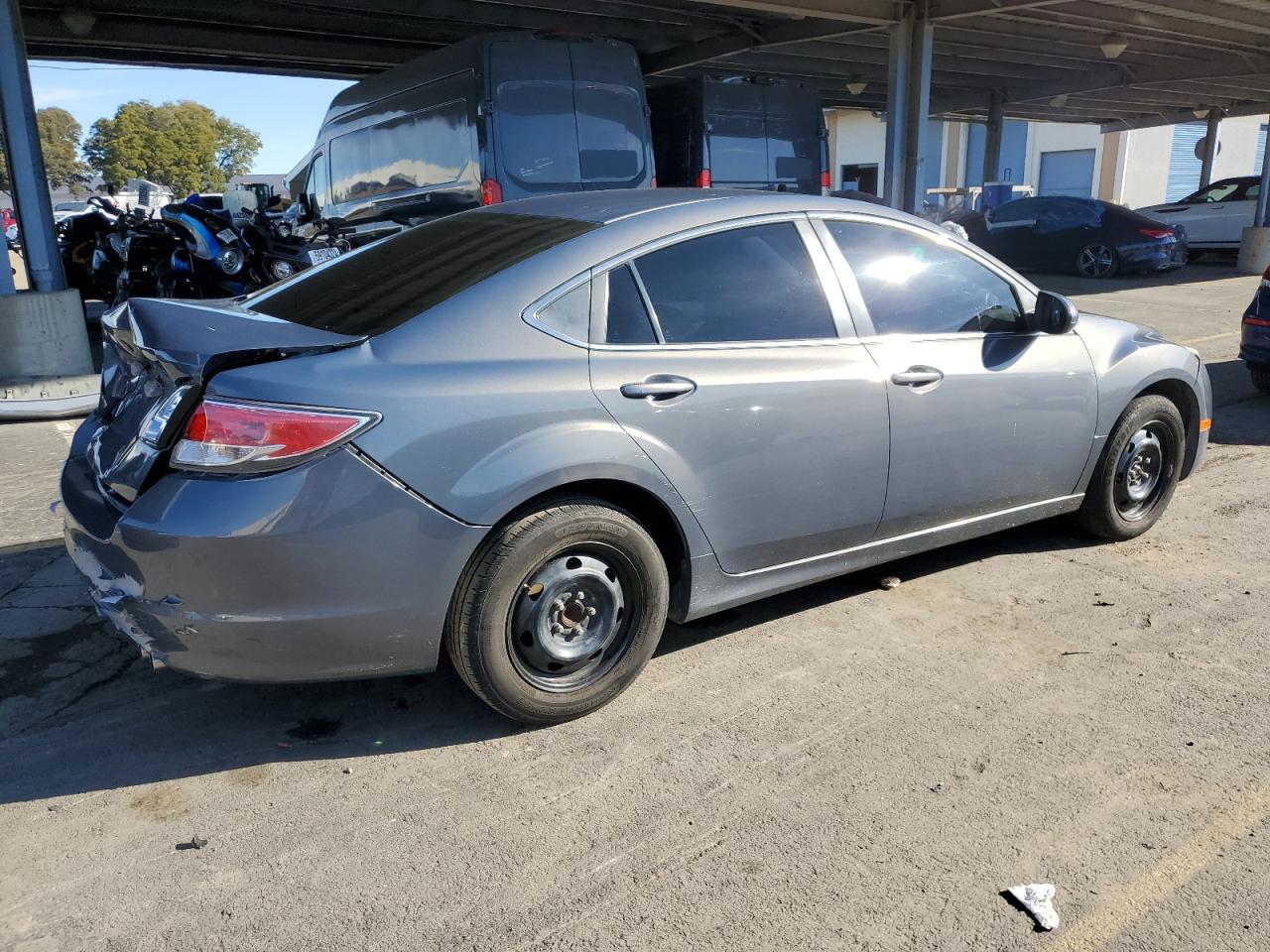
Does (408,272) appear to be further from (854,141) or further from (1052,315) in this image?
(854,141)

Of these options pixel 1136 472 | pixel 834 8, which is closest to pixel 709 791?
pixel 1136 472

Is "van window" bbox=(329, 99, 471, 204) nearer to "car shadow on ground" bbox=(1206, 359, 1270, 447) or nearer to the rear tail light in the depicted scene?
"car shadow on ground" bbox=(1206, 359, 1270, 447)

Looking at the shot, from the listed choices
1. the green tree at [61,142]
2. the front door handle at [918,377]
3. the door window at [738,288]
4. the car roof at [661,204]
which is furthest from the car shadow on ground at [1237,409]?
the green tree at [61,142]

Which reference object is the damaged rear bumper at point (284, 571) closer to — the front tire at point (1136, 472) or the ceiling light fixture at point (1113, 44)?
the front tire at point (1136, 472)

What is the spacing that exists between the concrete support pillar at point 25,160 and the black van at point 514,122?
2.52m

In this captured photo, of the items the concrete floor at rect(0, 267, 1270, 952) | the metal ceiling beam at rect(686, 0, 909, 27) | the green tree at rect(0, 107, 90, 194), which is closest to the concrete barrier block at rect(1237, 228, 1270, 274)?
the metal ceiling beam at rect(686, 0, 909, 27)

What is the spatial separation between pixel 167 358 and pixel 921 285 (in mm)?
2624

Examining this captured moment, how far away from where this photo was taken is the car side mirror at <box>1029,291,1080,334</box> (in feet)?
13.4

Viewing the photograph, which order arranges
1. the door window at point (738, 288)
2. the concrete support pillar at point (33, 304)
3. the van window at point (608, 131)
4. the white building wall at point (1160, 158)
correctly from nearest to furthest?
the door window at point (738, 288) → the concrete support pillar at point (33, 304) → the van window at point (608, 131) → the white building wall at point (1160, 158)

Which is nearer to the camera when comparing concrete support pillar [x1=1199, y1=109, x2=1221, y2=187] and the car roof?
the car roof

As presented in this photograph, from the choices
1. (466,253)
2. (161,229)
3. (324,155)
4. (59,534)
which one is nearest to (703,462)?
(466,253)

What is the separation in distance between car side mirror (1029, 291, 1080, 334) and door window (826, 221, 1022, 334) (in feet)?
0.23

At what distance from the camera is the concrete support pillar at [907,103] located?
12547 mm

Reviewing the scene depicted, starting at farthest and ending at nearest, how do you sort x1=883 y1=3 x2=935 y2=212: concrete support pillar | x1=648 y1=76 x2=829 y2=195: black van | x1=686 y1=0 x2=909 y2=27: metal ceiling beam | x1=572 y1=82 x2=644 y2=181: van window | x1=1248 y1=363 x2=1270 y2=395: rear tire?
x1=883 y1=3 x2=935 y2=212: concrete support pillar → x1=686 y1=0 x2=909 y2=27: metal ceiling beam → x1=648 y1=76 x2=829 y2=195: black van → x1=572 y1=82 x2=644 y2=181: van window → x1=1248 y1=363 x2=1270 y2=395: rear tire
